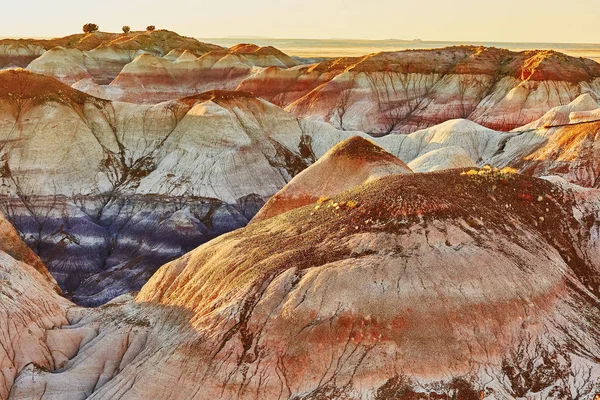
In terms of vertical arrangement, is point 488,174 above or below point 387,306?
above

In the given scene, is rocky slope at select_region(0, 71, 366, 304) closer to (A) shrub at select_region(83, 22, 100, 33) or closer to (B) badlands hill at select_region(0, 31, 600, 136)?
(B) badlands hill at select_region(0, 31, 600, 136)

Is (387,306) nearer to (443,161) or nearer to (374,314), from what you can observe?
(374,314)

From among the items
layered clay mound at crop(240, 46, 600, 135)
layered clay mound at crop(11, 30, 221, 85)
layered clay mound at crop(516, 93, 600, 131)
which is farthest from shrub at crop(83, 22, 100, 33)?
layered clay mound at crop(516, 93, 600, 131)

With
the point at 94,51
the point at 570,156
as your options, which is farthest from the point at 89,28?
the point at 570,156

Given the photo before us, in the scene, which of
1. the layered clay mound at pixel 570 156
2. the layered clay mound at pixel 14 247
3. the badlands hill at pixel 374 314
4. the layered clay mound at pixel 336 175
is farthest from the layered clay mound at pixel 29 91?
the layered clay mound at pixel 570 156

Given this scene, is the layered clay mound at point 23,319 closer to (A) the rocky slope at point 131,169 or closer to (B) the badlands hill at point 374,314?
(B) the badlands hill at point 374,314

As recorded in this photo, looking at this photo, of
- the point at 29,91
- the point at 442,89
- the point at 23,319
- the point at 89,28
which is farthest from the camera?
the point at 89,28
